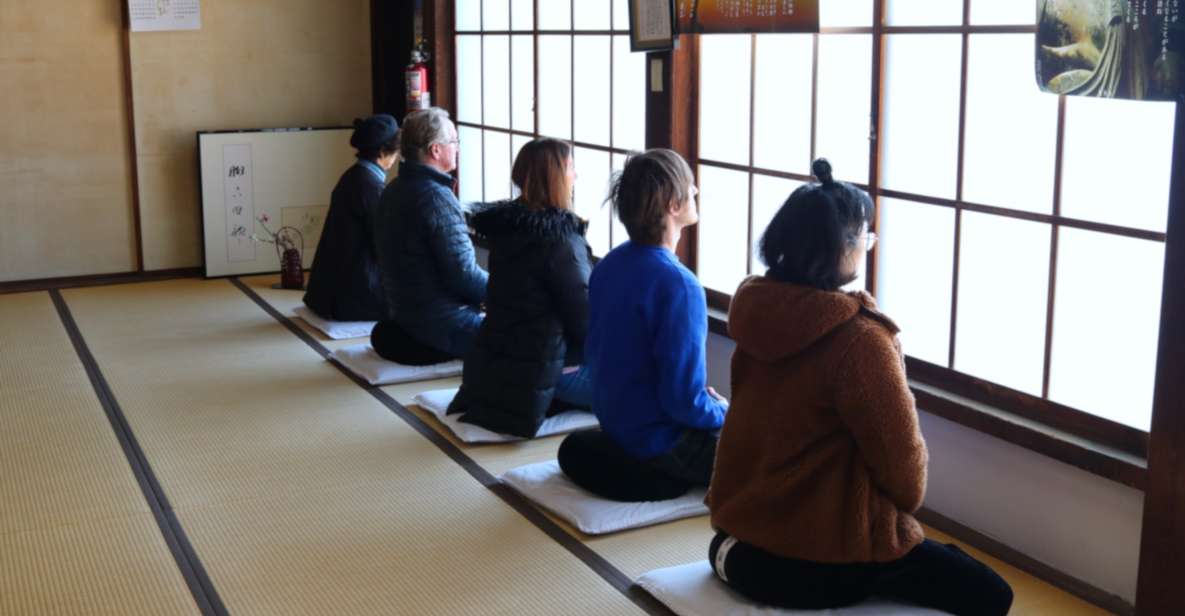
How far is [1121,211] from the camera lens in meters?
2.86

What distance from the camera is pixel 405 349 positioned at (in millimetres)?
4793

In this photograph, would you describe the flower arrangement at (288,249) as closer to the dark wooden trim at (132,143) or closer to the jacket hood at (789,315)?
the dark wooden trim at (132,143)

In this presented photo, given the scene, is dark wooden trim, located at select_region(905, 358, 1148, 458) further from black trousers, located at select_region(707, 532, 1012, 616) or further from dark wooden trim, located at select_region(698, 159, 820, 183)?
dark wooden trim, located at select_region(698, 159, 820, 183)

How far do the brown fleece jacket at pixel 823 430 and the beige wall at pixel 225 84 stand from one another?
16.0 feet

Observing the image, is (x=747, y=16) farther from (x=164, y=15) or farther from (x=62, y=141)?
(x=62, y=141)

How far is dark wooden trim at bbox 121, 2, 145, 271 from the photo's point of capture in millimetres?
6629

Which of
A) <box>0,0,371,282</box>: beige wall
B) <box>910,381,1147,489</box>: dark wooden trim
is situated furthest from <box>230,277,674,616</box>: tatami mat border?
<box>0,0,371,282</box>: beige wall

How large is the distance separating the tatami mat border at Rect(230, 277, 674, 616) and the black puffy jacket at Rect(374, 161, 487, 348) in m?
0.33

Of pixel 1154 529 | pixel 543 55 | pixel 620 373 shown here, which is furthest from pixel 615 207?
pixel 543 55

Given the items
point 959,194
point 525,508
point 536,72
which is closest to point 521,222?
point 525,508

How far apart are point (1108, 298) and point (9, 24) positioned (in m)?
5.43

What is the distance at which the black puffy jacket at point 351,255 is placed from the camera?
5.46 metres

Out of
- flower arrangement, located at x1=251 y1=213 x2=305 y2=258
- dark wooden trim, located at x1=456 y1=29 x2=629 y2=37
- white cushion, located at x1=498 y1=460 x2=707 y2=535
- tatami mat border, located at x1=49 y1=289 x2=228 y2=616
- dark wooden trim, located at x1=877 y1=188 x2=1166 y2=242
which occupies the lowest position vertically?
tatami mat border, located at x1=49 y1=289 x2=228 y2=616

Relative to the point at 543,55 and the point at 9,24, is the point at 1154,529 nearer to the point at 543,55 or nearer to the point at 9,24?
the point at 543,55
